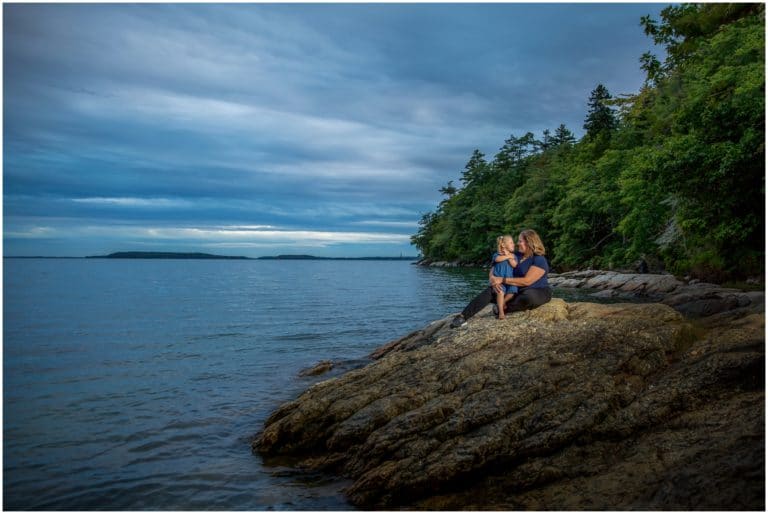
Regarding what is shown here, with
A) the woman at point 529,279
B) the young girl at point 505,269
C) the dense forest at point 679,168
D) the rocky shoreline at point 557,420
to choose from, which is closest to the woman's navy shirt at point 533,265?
the woman at point 529,279

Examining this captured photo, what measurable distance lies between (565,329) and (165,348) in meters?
13.0

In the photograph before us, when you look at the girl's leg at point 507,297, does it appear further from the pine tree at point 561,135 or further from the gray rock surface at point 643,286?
the pine tree at point 561,135

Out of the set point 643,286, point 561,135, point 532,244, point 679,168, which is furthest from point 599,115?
point 532,244

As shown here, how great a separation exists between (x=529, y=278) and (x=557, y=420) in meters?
3.81

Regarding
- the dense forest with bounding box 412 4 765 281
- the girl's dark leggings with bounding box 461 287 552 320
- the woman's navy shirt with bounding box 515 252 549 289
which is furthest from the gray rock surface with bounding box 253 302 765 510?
the dense forest with bounding box 412 4 765 281

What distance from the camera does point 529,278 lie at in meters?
9.19

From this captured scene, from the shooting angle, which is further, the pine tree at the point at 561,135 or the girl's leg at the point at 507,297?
the pine tree at the point at 561,135

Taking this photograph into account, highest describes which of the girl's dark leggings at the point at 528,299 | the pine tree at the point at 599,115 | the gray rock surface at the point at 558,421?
the pine tree at the point at 599,115

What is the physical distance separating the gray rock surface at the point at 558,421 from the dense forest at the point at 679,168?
5.32 meters

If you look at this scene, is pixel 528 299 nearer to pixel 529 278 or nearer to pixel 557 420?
pixel 529 278

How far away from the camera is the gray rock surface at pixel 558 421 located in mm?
4570

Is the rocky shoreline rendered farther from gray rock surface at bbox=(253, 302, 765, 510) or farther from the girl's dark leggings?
the girl's dark leggings

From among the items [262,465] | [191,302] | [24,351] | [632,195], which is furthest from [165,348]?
[632,195]
